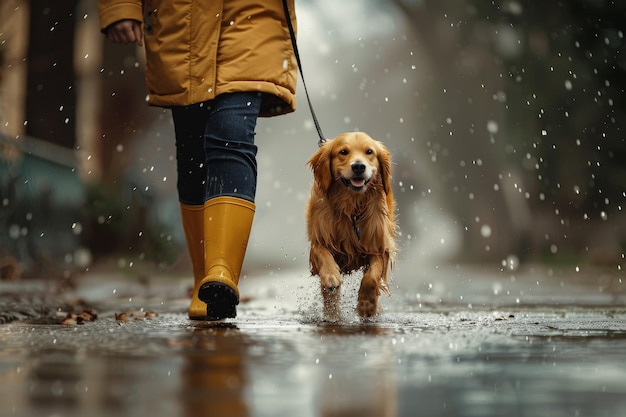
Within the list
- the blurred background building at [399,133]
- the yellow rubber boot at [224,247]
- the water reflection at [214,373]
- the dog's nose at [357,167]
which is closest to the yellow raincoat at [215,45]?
the yellow rubber boot at [224,247]

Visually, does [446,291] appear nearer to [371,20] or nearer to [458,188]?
[371,20]

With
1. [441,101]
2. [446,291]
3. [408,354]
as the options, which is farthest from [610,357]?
[441,101]

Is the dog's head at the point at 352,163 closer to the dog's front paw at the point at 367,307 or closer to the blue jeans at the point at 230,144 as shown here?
the dog's front paw at the point at 367,307

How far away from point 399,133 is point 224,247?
23.8 meters

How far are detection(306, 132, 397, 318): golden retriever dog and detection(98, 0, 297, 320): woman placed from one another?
2.16 ft

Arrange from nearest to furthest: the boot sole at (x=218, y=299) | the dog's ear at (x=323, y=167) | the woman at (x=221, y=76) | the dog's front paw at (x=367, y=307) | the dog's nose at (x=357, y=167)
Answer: the boot sole at (x=218, y=299)
the woman at (x=221, y=76)
the dog's front paw at (x=367, y=307)
the dog's nose at (x=357, y=167)
the dog's ear at (x=323, y=167)

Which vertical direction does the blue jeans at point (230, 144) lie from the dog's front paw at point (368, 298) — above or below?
above

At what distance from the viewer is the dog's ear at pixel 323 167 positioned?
6.13 m

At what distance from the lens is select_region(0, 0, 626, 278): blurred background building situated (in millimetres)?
16047

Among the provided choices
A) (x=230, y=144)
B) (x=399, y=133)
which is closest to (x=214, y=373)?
(x=230, y=144)

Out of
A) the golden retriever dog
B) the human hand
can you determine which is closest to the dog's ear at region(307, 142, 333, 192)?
the golden retriever dog

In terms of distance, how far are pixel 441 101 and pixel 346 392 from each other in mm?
23230

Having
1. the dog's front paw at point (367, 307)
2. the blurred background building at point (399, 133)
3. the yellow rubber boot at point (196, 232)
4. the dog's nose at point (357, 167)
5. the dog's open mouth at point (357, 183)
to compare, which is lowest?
the dog's front paw at point (367, 307)

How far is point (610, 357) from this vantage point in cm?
350
